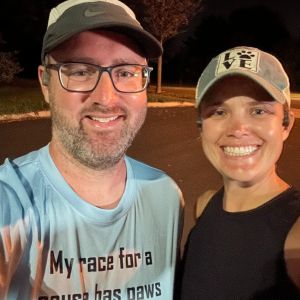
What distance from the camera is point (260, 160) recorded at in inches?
91.7

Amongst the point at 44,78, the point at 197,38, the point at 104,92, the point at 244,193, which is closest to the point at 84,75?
the point at 104,92

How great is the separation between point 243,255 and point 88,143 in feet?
2.61

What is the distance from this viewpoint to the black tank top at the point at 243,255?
199cm

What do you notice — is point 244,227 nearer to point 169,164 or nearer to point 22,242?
point 22,242

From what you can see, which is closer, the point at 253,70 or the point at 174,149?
the point at 253,70

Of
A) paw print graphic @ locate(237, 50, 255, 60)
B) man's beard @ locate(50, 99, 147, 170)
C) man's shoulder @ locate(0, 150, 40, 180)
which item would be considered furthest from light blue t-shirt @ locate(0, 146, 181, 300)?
paw print graphic @ locate(237, 50, 255, 60)

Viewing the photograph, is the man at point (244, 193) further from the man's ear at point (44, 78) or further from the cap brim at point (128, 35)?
the man's ear at point (44, 78)

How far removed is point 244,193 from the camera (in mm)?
2354

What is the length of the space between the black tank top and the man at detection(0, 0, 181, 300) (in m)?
0.13

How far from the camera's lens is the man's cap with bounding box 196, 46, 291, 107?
2.23 meters

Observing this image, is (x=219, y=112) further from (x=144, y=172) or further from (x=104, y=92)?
(x=104, y=92)

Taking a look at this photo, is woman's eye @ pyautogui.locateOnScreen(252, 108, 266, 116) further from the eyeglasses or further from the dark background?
the dark background

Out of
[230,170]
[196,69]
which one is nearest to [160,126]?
[230,170]

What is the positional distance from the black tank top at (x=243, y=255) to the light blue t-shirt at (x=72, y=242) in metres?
0.14
